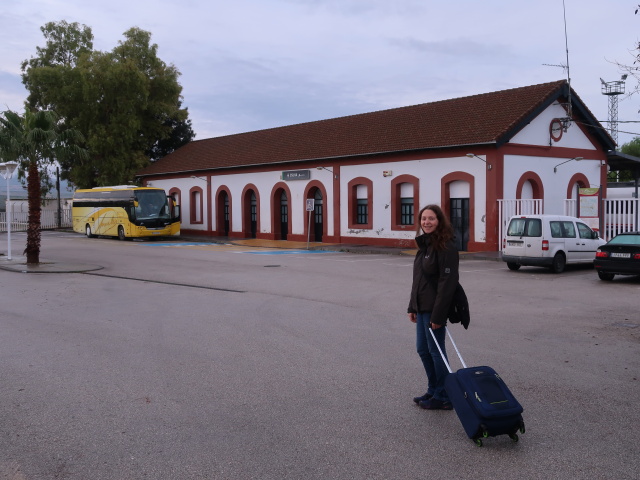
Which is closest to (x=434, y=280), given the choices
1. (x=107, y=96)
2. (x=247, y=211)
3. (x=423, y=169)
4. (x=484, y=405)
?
(x=484, y=405)

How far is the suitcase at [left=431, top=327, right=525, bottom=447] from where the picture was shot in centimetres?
504

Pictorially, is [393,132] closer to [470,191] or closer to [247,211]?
[470,191]

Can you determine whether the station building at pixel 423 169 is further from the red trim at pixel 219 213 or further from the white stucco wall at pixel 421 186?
the red trim at pixel 219 213

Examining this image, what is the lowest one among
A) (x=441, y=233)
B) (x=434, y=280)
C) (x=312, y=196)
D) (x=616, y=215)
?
(x=434, y=280)

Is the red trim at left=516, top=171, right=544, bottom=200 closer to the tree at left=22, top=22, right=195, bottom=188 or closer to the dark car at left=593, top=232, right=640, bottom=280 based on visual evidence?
the dark car at left=593, top=232, right=640, bottom=280

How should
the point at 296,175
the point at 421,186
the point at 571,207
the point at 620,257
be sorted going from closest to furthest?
the point at 620,257
the point at 571,207
the point at 421,186
the point at 296,175

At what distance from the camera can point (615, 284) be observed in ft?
52.8

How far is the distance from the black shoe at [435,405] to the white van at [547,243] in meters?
13.7

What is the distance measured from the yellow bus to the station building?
3.86 m

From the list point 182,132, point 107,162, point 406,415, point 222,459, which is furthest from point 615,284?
point 182,132

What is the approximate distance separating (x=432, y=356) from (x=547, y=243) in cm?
1380

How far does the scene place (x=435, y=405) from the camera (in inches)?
239

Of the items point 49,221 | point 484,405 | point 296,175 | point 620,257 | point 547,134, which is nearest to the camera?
point 484,405

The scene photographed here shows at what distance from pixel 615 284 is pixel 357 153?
55.3 ft
